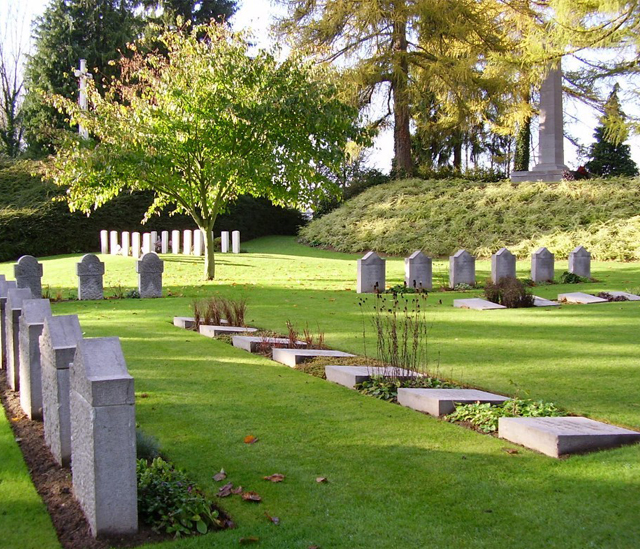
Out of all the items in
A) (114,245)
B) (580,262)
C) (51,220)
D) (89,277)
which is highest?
(51,220)

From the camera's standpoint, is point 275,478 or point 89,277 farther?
point 89,277

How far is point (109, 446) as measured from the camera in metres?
3.54

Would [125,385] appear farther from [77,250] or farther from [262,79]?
[77,250]

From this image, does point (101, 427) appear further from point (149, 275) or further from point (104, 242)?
point (104, 242)

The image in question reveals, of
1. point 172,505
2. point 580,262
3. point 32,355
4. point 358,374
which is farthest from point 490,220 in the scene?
point 172,505

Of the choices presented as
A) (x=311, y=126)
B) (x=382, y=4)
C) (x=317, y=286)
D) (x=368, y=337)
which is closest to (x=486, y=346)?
(x=368, y=337)

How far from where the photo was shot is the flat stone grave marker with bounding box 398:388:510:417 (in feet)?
18.8

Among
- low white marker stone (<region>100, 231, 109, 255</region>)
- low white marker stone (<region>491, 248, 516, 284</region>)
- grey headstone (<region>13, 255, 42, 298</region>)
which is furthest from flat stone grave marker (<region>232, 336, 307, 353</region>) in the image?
low white marker stone (<region>100, 231, 109, 255</region>)

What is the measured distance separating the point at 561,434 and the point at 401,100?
3049 centimetres

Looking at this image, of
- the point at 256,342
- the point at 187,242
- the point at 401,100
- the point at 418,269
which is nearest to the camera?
the point at 256,342

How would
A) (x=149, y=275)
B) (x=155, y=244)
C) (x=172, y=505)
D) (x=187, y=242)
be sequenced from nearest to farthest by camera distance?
1. (x=172, y=505)
2. (x=149, y=275)
3. (x=187, y=242)
4. (x=155, y=244)

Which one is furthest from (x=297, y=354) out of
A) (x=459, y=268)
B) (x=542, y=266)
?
(x=542, y=266)

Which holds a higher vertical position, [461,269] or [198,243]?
[198,243]

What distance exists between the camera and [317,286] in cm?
1788
